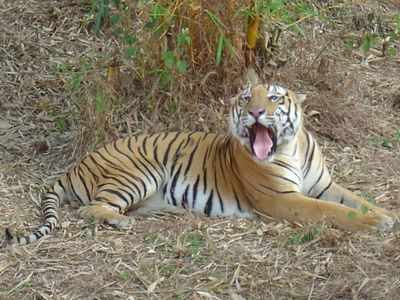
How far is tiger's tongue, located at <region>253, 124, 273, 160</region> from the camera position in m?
5.24

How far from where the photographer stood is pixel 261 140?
5266mm

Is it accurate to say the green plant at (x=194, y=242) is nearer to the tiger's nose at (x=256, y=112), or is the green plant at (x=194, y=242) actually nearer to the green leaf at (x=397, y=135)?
the tiger's nose at (x=256, y=112)

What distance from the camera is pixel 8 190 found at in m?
5.57

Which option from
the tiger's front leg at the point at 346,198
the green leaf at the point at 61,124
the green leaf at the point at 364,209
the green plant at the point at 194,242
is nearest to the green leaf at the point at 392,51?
the tiger's front leg at the point at 346,198

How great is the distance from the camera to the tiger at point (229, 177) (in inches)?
203

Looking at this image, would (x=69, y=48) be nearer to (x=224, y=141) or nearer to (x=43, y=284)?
(x=224, y=141)

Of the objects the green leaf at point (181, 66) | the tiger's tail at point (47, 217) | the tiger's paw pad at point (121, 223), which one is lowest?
the tiger's tail at point (47, 217)

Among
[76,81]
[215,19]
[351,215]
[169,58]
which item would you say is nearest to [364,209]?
[351,215]

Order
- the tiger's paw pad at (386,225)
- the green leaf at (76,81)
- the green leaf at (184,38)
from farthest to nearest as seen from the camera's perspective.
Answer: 1. the green leaf at (76,81)
2. the green leaf at (184,38)
3. the tiger's paw pad at (386,225)

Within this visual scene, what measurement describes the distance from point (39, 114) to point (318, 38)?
7.70 ft

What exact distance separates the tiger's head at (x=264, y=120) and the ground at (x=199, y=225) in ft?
1.44

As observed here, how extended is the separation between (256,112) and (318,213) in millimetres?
640

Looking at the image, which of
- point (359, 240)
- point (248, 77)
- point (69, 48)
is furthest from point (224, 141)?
point (69, 48)

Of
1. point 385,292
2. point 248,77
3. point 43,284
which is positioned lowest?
point 43,284
